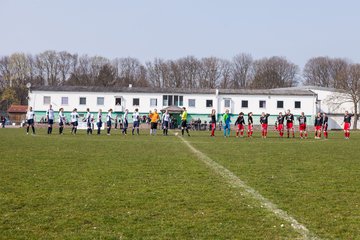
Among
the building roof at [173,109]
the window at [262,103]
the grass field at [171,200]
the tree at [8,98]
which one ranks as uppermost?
the tree at [8,98]

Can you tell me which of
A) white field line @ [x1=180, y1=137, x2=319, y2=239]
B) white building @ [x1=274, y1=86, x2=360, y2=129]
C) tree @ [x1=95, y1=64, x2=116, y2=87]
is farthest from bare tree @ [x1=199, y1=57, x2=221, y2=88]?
white field line @ [x1=180, y1=137, x2=319, y2=239]

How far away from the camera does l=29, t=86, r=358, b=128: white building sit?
68.6 metres

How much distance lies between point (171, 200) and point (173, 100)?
208 feet

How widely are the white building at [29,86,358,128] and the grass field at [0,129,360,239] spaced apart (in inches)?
2211

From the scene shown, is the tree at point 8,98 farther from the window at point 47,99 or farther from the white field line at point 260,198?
the white field line at point 260,198

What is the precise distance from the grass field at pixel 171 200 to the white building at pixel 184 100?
56150 millimetres

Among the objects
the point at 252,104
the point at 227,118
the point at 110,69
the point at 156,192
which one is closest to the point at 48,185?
the point at 156,192

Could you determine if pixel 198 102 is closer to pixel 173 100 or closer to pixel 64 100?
pixel 173 100

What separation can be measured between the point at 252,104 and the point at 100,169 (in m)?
60.0

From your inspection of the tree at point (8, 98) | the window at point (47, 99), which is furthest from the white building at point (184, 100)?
the tree at point (8, 98)

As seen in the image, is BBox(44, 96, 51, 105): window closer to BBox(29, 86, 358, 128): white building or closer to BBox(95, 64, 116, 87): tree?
BBox(29, 86, 358, 128): white building

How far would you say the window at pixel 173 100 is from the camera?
2781 inches

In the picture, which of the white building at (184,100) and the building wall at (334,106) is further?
the building wall at (334,106)

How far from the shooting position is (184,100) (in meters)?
70.6
